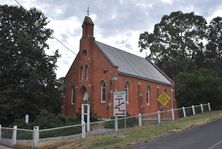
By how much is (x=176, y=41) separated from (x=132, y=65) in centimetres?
2414

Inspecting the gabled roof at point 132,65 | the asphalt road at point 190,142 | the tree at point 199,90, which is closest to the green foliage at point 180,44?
the gabled roof at point 132,65

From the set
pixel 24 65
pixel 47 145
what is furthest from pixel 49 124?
pixel 24 65

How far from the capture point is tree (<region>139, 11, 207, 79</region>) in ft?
236

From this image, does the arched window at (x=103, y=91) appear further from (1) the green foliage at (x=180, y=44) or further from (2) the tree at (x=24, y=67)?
(1) the green foliage at (x=180, y=44)

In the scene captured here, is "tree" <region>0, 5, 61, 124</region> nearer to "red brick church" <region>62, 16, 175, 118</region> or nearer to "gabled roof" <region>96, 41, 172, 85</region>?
"red brick church" <region>62, 16, 175, 118</region>

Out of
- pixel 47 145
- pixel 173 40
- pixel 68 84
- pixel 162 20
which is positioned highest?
pixel 162 20

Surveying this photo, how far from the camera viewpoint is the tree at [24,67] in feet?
128

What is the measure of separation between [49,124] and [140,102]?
20.0 m

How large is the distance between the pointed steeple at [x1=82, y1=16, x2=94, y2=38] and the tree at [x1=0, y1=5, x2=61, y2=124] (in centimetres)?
525

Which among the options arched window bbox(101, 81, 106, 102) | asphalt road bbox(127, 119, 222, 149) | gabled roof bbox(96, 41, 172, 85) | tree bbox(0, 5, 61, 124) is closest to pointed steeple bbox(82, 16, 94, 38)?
gabled roof bbox(96, 41, 172, 85)

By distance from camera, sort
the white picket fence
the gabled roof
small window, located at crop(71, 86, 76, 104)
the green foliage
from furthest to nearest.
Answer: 1. the green foliage
2. small window, located at crop(71, 86, 76, 104)
3. the gabled roof
4. the white picket fence

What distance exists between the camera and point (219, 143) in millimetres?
16172

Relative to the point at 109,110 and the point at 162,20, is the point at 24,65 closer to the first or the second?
the point at 109,110

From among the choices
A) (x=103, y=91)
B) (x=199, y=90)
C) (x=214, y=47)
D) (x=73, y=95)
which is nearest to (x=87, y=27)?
(x=103, y=91)
